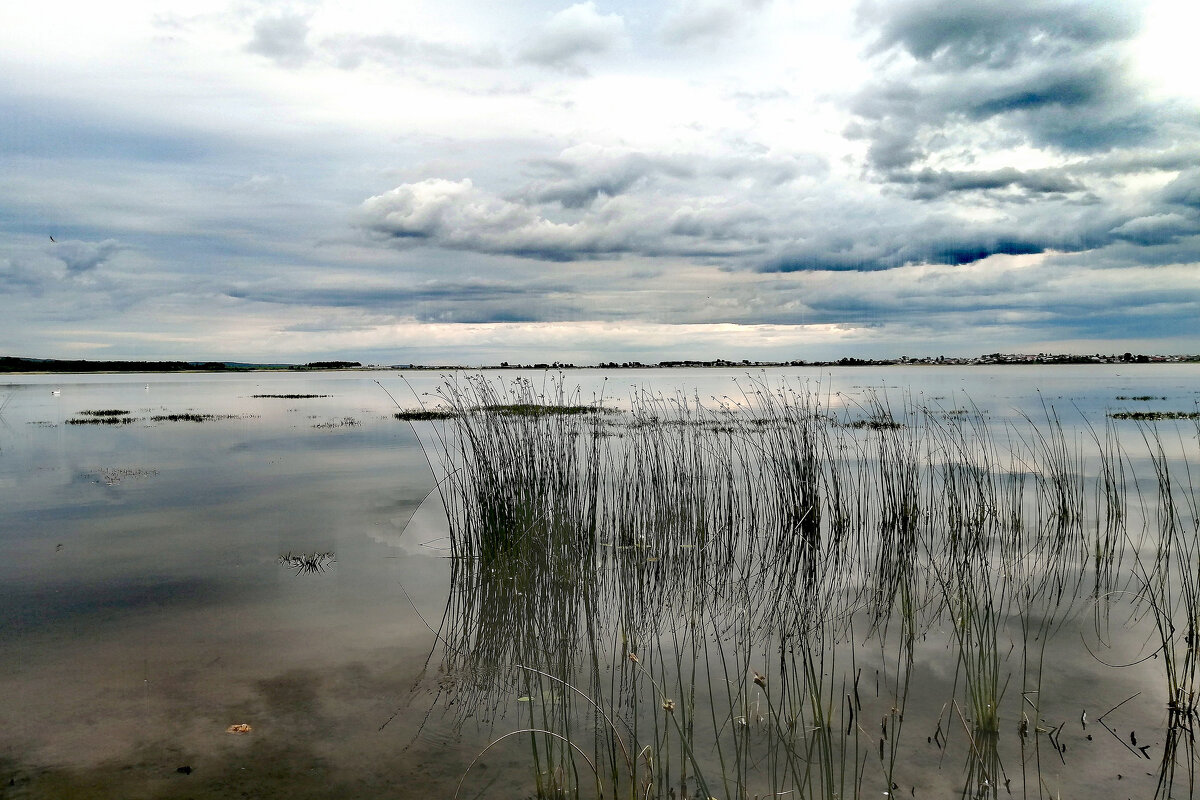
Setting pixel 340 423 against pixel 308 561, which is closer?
pixel 308 561

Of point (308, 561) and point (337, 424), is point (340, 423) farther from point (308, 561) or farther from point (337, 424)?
point (308, 561)

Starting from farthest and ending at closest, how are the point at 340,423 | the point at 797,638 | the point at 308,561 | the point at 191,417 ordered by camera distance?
the point at 191,417
the point at 340,423
the point at 308,561
the point at 797,638

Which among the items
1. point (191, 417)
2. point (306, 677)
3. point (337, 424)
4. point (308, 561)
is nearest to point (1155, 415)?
point (308, 561)

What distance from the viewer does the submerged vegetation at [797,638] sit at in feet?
11.7

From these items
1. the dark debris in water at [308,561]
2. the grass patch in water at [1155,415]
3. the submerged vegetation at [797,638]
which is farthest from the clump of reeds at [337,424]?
the grass patch in water at [1155,415]

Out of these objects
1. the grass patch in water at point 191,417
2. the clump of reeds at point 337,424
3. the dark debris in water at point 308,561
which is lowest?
the dark debris in water at point 308,561

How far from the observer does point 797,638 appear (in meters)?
5.36

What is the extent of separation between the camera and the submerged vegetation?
3.57 m

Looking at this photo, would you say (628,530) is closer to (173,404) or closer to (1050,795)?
(1050,795)

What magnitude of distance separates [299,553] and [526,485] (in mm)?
2839

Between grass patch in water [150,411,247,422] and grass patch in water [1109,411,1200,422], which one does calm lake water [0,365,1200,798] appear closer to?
grass patch in water [150,411,247,422]

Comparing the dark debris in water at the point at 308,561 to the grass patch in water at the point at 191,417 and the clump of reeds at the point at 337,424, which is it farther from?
the grass patch in water at the point at 191,417

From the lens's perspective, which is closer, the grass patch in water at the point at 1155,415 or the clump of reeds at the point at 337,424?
the grass patch in water at the point at 1155,415

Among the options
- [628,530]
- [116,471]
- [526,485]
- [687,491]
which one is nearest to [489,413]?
[526,485]
